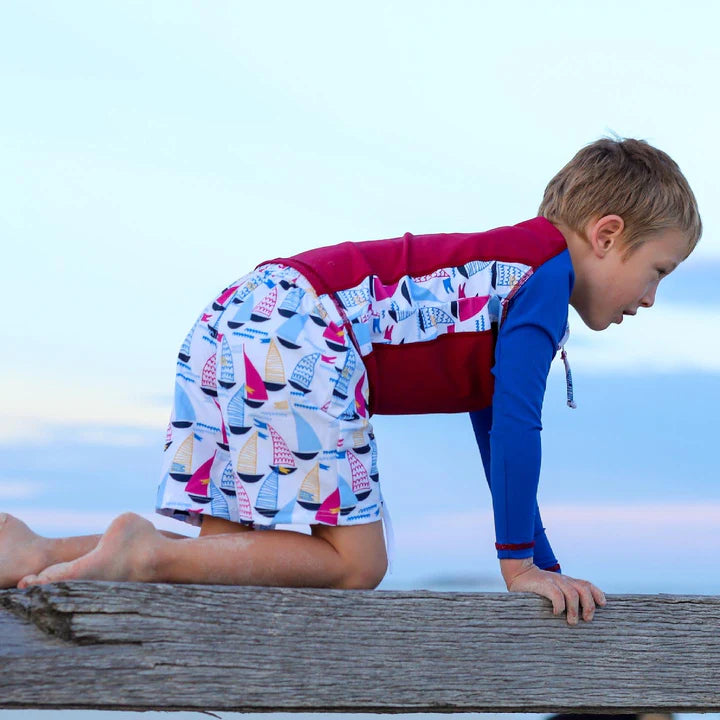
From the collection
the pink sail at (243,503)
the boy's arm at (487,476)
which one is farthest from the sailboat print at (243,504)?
the boy's arm at (487,476)

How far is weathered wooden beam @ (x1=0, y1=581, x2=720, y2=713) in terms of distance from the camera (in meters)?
2.04

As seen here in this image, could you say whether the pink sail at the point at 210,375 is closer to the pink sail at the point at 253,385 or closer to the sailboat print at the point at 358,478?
the pink sail at the point at 253,385

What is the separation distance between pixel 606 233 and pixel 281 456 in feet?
4.64

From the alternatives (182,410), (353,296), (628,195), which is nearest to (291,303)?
(353,296)

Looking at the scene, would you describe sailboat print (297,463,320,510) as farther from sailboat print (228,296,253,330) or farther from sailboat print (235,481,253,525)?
sailboat print (228,296,253,330)

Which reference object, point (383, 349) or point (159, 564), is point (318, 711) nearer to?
point (159, 564)

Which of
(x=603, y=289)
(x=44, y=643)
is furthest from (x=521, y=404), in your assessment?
(x=44, y=643)

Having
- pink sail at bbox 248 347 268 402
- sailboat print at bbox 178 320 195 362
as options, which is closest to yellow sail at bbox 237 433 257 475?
pink sail at bbox 248 347 268 402

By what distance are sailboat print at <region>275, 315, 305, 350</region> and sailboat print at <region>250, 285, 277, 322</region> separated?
0.23 ft

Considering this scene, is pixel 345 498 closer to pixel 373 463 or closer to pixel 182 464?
pixel 373 463

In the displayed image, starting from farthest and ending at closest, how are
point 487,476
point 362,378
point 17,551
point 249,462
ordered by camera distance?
point 487,476
point 362,378
point 249,462
point 17,551

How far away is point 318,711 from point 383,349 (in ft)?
3.83

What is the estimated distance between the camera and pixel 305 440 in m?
2.74

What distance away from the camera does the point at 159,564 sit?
241cm
